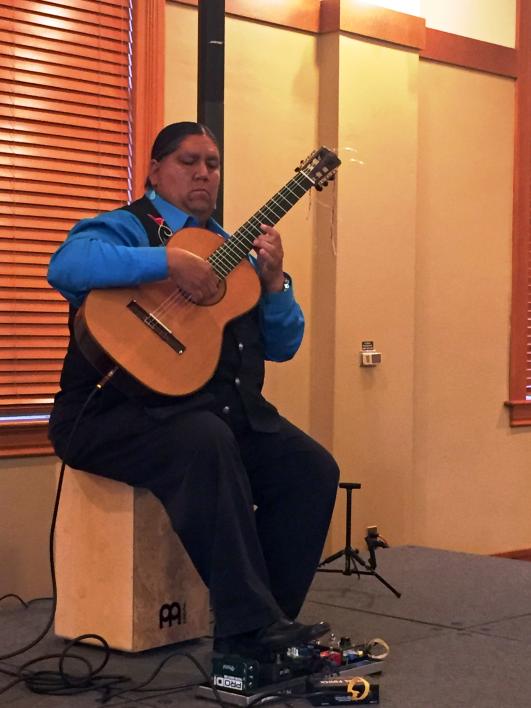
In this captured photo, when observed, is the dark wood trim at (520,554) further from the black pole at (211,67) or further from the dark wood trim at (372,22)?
the black pole at (211,67)

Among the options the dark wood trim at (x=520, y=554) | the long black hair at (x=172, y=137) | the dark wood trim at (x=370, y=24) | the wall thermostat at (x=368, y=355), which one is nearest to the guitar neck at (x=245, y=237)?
the long black hair at (x=172, y=137)

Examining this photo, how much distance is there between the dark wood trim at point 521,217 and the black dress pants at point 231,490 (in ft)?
8.00

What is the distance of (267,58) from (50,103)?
39.2 inches

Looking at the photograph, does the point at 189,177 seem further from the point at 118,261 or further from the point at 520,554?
the point at 520,554

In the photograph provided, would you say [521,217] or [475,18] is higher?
[475,18]

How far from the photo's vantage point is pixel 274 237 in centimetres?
299

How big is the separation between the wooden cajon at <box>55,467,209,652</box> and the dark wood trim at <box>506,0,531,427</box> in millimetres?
2595

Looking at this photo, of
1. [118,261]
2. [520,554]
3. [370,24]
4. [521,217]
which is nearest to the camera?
[118,261]

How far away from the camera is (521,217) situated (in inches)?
210

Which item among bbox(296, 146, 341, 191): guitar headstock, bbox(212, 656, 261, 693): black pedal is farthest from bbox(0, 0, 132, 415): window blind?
bbox(212, 656, 261, 693): black pedal

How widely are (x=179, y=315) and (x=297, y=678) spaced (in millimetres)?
912

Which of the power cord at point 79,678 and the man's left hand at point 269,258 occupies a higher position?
the man's left hand at point 269,258

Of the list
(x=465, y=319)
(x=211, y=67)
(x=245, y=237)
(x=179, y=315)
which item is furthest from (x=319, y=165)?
(x=465, y=319)

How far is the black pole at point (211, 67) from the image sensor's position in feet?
11.5
